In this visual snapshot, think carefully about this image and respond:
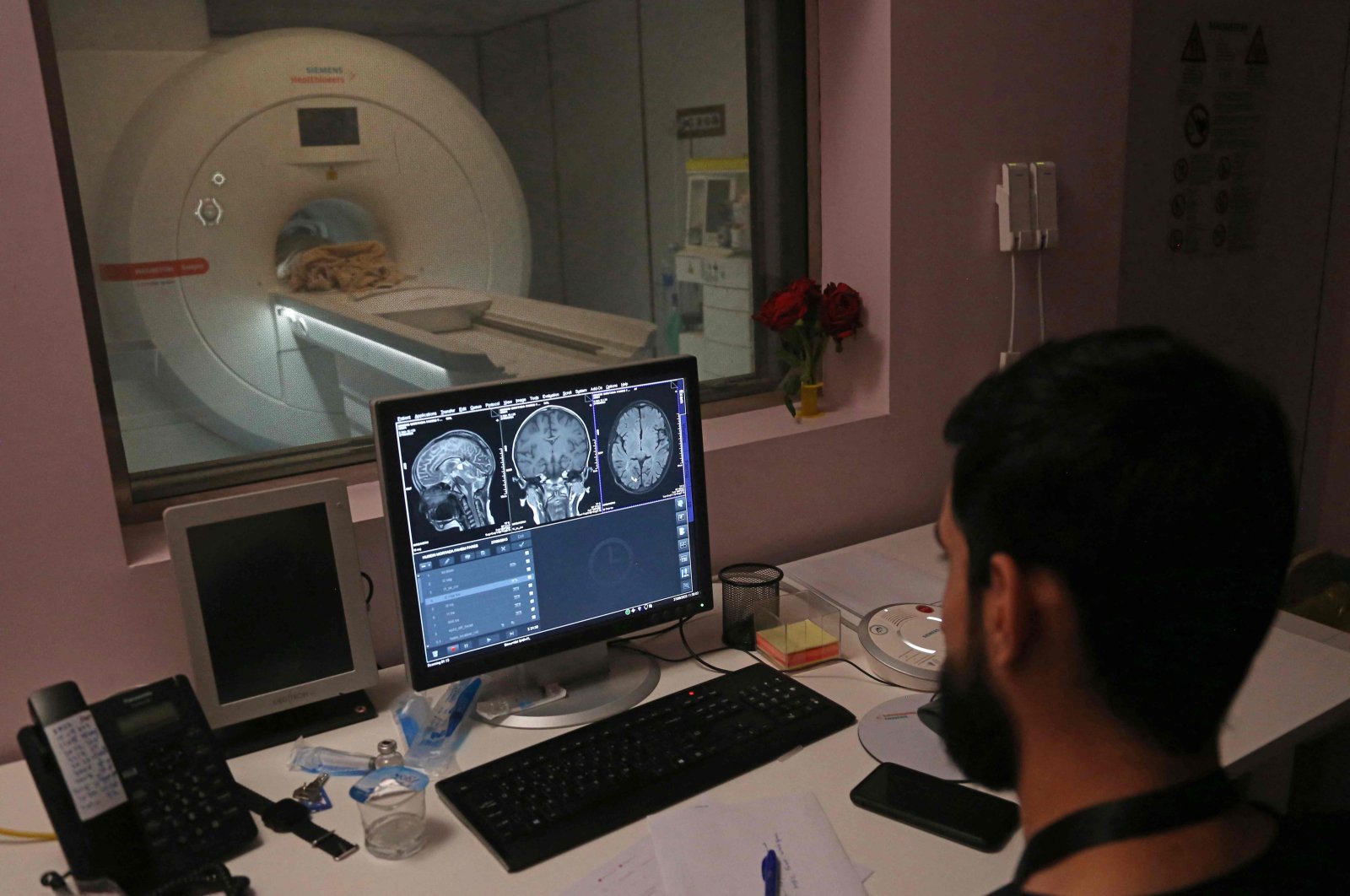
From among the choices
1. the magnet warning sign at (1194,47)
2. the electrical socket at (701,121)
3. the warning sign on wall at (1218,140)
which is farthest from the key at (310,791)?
the magnet warning sign at (1194,47)

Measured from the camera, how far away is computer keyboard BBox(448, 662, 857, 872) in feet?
3.98

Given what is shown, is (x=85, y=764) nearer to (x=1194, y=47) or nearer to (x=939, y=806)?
(x=939, y=806)

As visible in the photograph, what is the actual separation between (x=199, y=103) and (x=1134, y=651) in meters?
1.48

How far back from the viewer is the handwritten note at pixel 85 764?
3.68 ft

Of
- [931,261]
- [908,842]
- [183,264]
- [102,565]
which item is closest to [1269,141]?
[931,261]

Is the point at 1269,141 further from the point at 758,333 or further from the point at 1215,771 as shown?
the point at 1215,771

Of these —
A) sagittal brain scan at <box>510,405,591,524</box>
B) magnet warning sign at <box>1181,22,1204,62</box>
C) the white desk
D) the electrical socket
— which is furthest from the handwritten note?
magnet warning sign at <box>1181,22,1204,62</box>

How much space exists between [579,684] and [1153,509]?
3.27ft

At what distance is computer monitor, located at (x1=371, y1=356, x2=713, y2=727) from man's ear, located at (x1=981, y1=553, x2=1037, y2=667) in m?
0.75

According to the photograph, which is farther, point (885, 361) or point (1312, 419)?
point (1312, 419)

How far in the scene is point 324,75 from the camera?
1.67 meters

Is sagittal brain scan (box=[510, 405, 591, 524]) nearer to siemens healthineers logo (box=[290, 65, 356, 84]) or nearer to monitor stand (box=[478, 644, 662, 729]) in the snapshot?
monitor stand (box=[478, 644, 662, 729])

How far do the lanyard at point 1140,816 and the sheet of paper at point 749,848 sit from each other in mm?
381

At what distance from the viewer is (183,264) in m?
1.62
